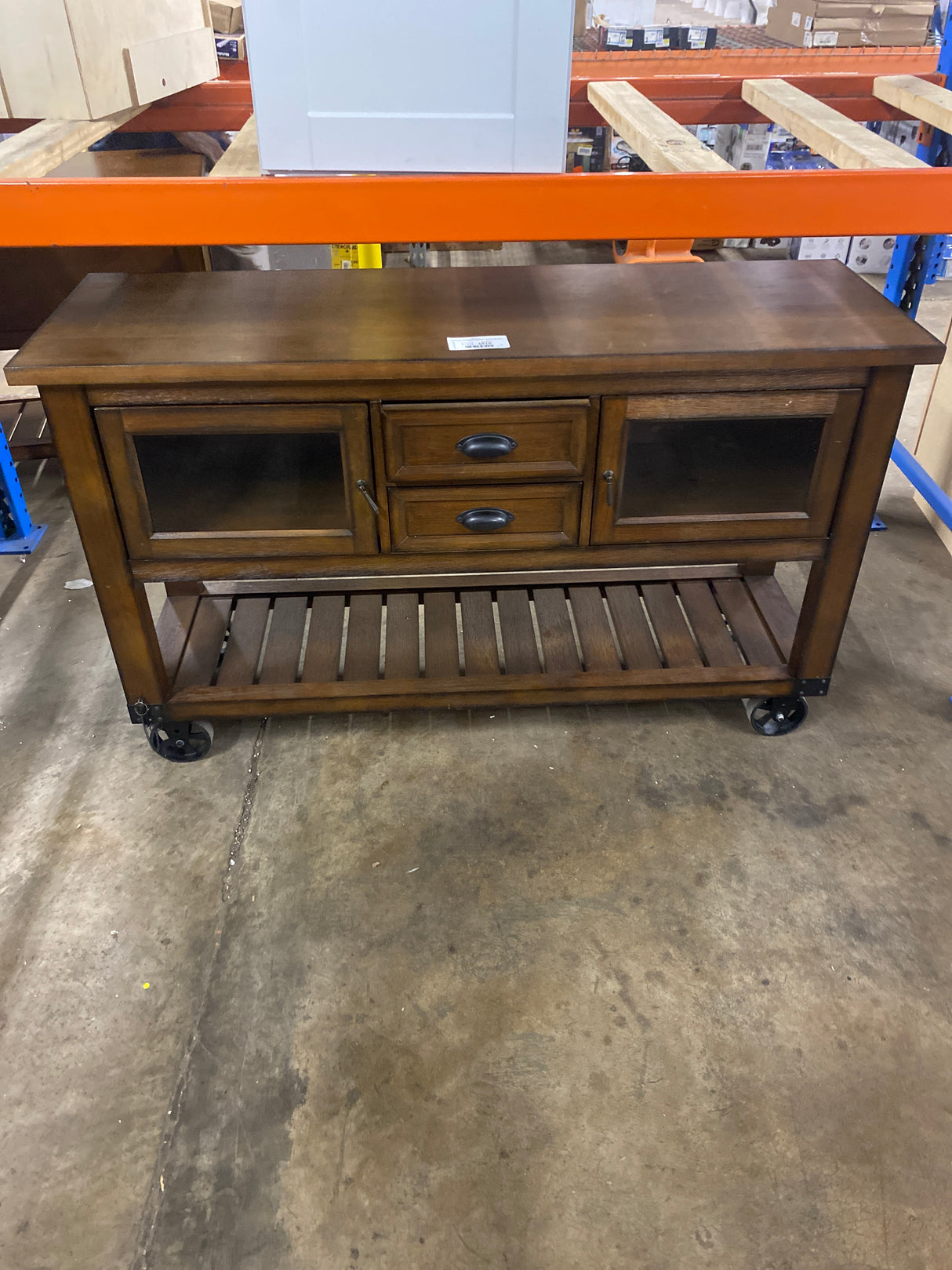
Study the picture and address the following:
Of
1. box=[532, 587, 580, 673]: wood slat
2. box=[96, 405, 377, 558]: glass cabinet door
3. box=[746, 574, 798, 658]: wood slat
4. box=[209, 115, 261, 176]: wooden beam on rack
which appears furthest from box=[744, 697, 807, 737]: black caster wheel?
box=[209, 115, 261, 176]: wooden beam on rack

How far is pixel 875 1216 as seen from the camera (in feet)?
4.56

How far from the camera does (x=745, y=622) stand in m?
2.35

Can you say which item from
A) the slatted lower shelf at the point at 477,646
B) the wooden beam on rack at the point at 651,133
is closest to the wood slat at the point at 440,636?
the slatted lower shelf at the point at 477,646

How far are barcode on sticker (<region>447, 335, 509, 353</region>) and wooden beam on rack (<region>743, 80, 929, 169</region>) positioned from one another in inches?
25.3

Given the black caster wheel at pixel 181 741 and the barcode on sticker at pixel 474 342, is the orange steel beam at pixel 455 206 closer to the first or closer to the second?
the barcode on sticker at pixel 474 342

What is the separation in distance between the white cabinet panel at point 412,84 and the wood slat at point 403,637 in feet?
3.69

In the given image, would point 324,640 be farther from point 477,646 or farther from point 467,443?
point 467,443

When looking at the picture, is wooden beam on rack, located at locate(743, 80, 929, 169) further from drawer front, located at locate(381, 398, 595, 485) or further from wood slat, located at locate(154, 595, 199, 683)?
wood slat, located at locate(154, 595, 199, 683)

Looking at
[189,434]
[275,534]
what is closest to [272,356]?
[189,434]

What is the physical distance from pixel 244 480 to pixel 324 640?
1.88ft

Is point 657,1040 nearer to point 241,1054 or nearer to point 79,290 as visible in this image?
point 241,1054

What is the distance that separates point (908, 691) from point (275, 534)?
5.56ft

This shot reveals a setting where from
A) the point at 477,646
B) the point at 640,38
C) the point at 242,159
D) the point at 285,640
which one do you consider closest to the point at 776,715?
the point at 477,646

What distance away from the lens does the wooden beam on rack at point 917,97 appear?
1.74 m
